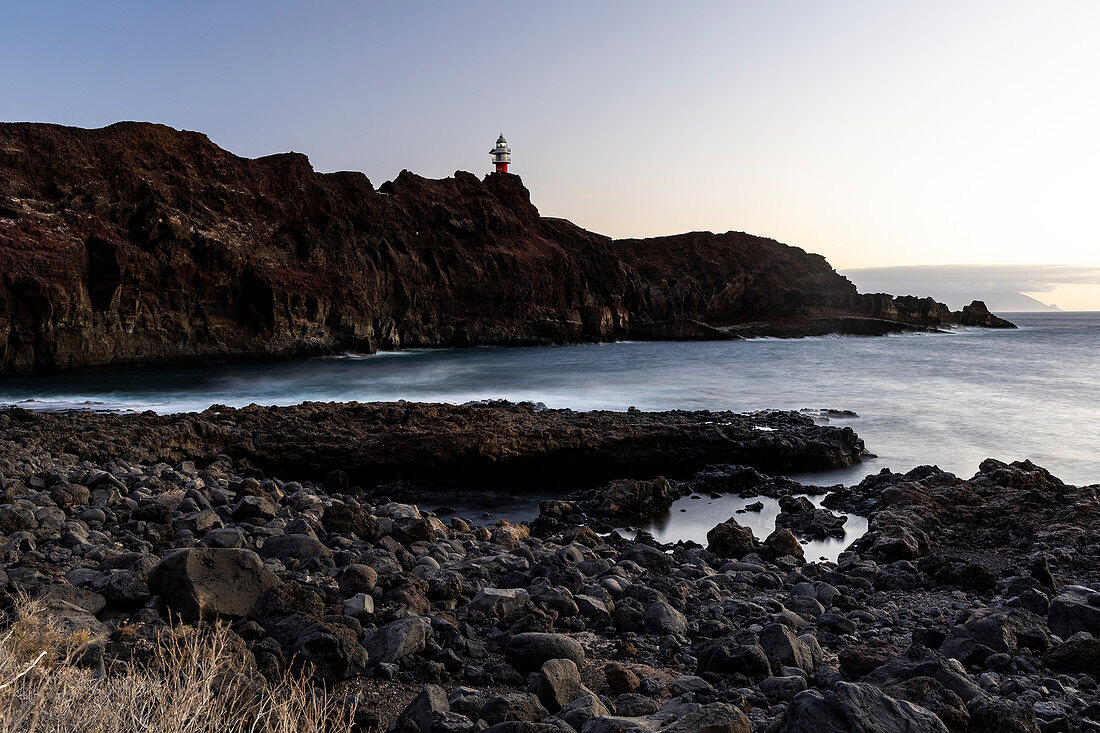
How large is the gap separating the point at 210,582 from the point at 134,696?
6.09 feet

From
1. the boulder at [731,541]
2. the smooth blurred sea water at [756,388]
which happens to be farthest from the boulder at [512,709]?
the smooth blurred sea water at [756,388]

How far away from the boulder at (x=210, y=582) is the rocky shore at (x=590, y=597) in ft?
0.04

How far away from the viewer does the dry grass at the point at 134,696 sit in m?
2.36

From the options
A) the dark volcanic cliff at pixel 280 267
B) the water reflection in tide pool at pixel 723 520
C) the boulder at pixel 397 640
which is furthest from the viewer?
the dark volcanic cliff at pixel 280 267

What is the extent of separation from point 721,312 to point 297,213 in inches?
1928

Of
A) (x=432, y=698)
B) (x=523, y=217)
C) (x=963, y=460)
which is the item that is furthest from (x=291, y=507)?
(x=523, y=217)

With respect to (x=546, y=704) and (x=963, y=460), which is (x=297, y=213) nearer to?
(x=963, y=460)

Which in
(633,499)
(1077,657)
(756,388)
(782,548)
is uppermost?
(1077,657)

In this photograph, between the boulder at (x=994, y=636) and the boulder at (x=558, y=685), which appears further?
the boulder at (x=994, y=636)

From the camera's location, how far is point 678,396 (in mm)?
25312

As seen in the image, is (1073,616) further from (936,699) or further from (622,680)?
(622,680)

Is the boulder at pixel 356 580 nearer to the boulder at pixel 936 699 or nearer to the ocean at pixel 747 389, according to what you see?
the boulder at pixel 936 699

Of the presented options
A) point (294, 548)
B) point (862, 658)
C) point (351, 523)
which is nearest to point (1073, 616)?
point (862, 658)

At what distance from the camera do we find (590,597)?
5.08 m
